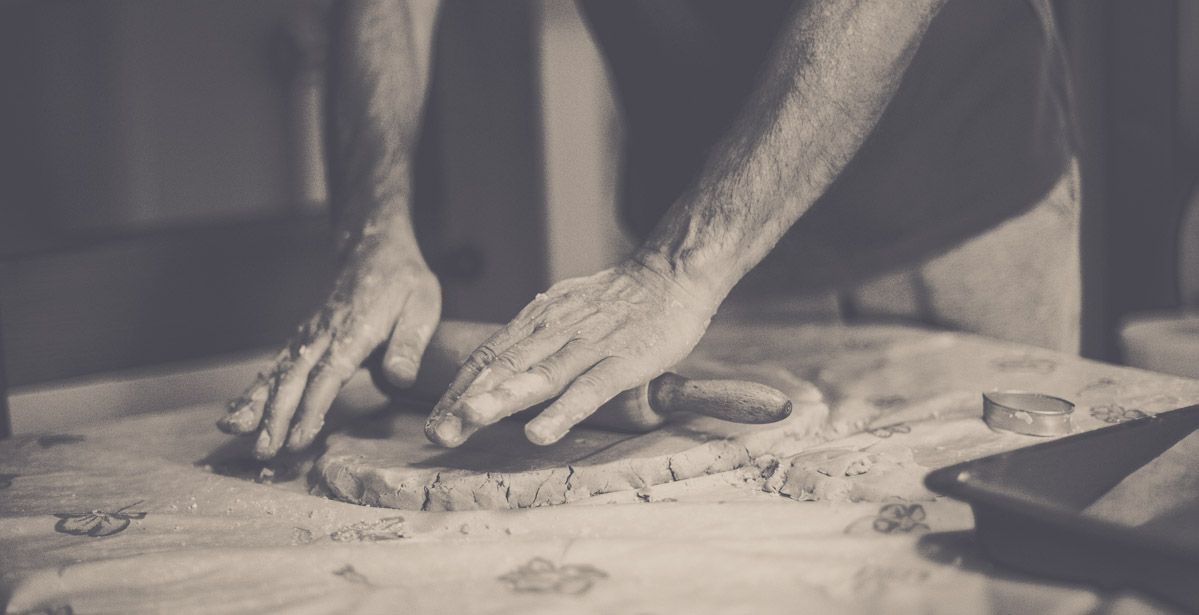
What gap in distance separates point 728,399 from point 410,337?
0.44 m

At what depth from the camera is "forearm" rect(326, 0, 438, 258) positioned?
1.35 m

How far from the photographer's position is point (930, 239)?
1473 millimetres

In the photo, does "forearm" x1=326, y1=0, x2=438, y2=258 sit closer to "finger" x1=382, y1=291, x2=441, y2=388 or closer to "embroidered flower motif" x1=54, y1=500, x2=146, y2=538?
"finger" x1=382, y1=291, x2=441, y2=388

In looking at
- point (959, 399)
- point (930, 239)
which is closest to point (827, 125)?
point (959, 399)

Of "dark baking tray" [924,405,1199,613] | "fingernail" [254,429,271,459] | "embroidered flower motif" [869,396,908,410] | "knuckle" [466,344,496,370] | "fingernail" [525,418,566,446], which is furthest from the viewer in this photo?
"embroidered flower motif" [869,396,908,410]

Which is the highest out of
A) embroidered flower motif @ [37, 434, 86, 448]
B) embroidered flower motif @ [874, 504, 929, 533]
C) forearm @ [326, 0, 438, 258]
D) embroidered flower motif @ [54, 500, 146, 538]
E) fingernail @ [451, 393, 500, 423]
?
forearm @ [326, 0, 438, 258]

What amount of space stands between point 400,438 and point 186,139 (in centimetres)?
320

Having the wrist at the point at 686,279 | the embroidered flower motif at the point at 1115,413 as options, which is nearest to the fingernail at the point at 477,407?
the wrist at the point at 686,279

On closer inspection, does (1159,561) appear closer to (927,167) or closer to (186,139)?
(927,167)

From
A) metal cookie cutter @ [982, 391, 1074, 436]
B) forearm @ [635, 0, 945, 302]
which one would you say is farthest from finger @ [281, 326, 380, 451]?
metal cookie cutter @ [982, 391, 1074, 436]

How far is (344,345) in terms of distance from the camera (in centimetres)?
110

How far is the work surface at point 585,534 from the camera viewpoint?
0.65 metres

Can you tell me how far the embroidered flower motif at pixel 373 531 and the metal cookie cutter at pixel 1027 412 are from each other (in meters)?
0.66

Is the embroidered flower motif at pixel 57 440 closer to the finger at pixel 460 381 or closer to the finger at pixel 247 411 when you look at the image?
the finger at pixel 247 411
